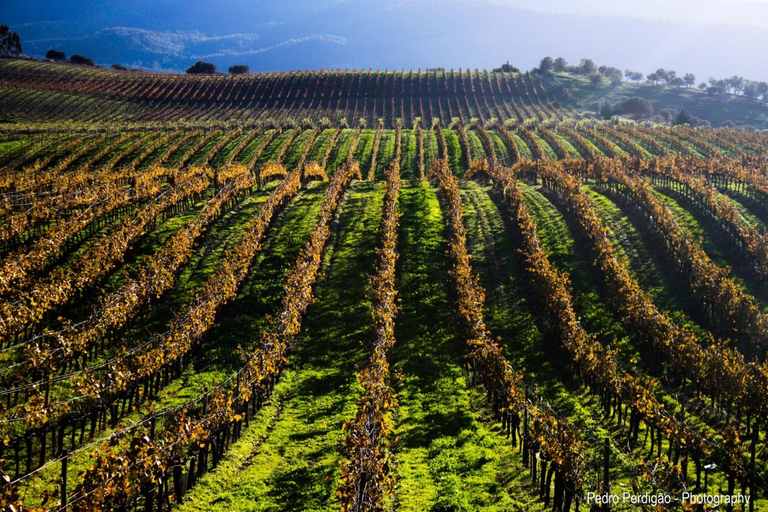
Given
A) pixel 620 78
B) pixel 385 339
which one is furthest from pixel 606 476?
pixel 620 78

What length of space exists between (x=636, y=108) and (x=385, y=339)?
115 metres

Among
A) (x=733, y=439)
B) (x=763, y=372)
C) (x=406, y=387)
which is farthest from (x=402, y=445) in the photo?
(x=763, y=372)

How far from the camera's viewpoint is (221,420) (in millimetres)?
18969

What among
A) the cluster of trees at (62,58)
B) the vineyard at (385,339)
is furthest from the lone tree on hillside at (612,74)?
the cluster of trees at (62,58)

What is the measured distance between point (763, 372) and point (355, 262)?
76.9ft

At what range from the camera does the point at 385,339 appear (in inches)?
1017

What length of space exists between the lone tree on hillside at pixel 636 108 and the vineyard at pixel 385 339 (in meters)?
62.1

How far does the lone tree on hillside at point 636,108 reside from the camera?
388ft

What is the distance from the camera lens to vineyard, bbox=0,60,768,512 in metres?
17.3

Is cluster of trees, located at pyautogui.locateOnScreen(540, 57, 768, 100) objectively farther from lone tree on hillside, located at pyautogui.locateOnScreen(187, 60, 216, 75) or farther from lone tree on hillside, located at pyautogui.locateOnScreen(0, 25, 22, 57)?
lone tree on hillside, located at pyautogui.locateOnScreen(0, 25, 22, 57)

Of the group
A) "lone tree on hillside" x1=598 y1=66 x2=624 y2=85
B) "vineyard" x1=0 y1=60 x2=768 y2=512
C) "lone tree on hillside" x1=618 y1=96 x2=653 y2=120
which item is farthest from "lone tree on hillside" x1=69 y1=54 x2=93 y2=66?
"lone tree on hillside" x1=598 y1=66 x2=624 y2=85

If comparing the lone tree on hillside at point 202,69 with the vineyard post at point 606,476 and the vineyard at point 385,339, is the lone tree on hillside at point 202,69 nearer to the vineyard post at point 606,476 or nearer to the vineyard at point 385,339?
the vineyard at point 385,339

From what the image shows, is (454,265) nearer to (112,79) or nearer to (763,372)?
(763,372)

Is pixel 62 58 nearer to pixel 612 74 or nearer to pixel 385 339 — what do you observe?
pixel 612 74
